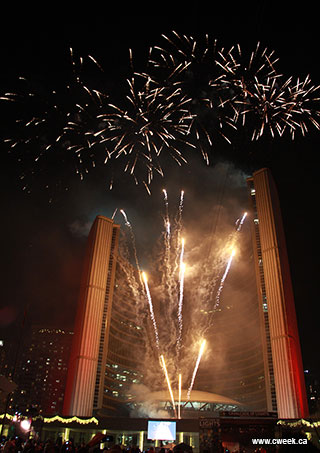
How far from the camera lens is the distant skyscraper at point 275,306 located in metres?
43.1

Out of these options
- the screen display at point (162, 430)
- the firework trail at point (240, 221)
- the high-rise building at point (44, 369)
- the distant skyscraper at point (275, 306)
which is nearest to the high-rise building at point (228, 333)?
the distant skyscraper at point (275, 306)

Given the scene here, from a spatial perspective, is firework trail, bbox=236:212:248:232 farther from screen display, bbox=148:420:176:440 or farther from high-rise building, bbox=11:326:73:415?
high-rise building, bbox=11:326:73:415

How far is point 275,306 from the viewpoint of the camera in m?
47.8

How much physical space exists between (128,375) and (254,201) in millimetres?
44222

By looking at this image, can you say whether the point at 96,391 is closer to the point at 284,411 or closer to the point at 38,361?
the point at 284,411

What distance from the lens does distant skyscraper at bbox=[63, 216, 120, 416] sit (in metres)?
49.0

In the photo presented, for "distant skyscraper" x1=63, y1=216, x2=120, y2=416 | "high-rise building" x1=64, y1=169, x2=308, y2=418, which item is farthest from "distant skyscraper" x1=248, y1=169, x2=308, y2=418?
"distant skyscraper" x1=63, y1=216, x2=120, y2=416

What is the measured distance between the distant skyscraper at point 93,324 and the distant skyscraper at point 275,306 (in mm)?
22478

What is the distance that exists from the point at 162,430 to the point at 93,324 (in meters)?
31.7

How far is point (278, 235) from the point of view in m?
A: 52.2

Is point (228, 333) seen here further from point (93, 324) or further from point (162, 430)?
point (162, 430)

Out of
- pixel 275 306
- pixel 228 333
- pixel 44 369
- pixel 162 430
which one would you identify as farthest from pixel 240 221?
pixel 44 369

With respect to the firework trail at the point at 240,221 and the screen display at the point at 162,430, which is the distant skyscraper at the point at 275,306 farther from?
the screen display at the point at 162,430

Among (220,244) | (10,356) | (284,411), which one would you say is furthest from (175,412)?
(10,356)
